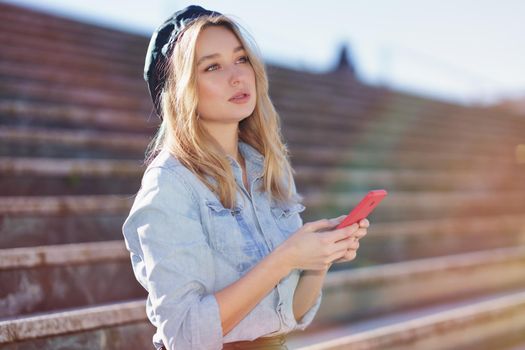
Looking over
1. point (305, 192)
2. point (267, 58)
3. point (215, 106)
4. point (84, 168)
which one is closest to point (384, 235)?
point (305, 192)

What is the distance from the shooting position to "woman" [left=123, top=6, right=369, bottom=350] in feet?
4.56

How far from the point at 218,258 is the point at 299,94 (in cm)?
614

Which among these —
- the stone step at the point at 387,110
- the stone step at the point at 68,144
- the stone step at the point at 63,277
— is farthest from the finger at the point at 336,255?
the stone step at the point at 387,110

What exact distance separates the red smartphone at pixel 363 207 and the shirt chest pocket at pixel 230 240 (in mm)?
252

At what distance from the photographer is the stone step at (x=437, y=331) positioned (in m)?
2.85

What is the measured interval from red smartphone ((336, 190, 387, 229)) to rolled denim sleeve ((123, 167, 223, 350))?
37 cm

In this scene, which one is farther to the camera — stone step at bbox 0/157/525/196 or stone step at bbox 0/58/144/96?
stone step at bbox 0/58/144/96

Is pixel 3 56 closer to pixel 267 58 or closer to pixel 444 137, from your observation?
pixel 267 58

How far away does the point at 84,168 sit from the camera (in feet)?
11.7

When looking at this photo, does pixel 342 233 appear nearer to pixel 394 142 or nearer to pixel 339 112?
pixel 394 142

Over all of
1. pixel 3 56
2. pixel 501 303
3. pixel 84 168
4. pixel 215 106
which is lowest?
pixel 501 303

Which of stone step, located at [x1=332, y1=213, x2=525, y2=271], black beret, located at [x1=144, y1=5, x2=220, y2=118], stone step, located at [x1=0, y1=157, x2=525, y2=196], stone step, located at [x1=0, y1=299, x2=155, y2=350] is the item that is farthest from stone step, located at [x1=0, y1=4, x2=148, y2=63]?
black beret, located at [x1=144, y1=5, x2=220, y2=118]

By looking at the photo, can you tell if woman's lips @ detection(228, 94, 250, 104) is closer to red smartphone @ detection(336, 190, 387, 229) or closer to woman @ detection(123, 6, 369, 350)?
woman @ detection(123, 6, 369, 350)

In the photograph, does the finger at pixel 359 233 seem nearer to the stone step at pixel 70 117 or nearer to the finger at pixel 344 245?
the finger at pixel 344 245
